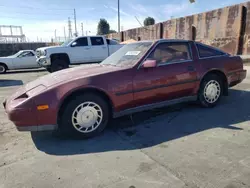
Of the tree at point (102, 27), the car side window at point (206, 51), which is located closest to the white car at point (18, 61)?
the car side window at point (206, 51)

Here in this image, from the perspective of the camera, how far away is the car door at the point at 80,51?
11.3 metres

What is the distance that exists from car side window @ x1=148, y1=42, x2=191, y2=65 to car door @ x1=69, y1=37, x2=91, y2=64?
26.3 feet

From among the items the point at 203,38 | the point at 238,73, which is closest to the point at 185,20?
the point at 203,38

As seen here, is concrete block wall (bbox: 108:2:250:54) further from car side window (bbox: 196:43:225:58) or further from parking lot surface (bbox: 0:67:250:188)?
parking lot surface (bbox: 0:67:250:188)

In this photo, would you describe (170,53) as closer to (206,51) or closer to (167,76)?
(167,76)

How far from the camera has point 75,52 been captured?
11.4 meters

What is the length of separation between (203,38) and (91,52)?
908cm

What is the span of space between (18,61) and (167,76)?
42.5 ft

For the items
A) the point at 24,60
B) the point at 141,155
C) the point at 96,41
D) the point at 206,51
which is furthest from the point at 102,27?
the point at 141,155

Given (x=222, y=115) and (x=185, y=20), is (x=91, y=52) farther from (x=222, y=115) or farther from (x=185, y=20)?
(x=185, y=20)

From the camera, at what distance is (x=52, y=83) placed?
3312 millimetres

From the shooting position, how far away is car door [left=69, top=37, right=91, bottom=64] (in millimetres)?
11344

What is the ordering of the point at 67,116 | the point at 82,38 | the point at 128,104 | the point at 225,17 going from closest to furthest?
the point at 67,116, the point at 128,104, the point at 82,38, the point at 225,17

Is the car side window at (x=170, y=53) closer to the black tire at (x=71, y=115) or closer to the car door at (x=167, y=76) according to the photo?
the car door at (x=167, y=76)
